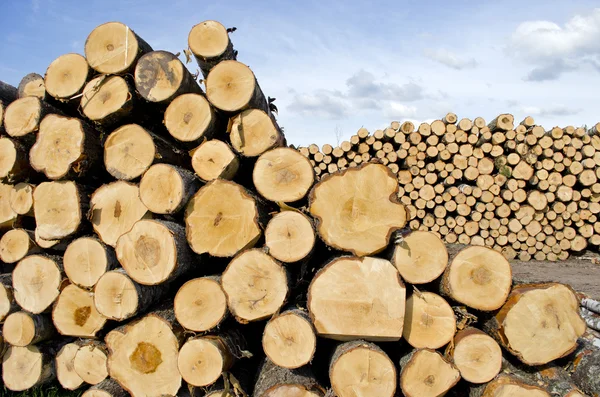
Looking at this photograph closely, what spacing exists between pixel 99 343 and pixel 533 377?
10.7 feet

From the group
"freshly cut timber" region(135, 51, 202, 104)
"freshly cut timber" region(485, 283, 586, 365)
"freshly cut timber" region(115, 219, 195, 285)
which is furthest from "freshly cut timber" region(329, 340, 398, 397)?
"freshly cut timber" region(135, 51, 202, 104)

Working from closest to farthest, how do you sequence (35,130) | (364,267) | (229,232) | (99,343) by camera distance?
(364,267) < (229,232) < (99,343) < (35,130)

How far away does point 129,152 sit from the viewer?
3.53m

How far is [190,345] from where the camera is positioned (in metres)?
3.00

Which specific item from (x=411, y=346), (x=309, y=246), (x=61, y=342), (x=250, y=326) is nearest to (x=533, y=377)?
(x=411, y=346)

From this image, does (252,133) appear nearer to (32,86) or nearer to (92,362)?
(92,362)

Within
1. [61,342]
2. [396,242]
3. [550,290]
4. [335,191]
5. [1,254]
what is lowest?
[61,342]

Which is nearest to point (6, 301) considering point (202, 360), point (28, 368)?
point (28, 368)

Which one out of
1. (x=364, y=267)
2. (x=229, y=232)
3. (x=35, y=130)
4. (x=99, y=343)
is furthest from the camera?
(x=35, y=130)

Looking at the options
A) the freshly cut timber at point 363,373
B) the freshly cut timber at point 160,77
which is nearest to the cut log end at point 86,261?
the freshly cut timber at point 160,77

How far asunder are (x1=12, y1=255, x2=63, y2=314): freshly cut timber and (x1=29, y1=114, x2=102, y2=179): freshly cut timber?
0.76 m

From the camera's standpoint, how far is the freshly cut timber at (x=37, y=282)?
368cm

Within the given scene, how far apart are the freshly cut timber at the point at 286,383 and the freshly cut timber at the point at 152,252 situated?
0.94 metres

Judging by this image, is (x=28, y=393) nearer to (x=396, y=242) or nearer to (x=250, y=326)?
(x=250, y=326)
